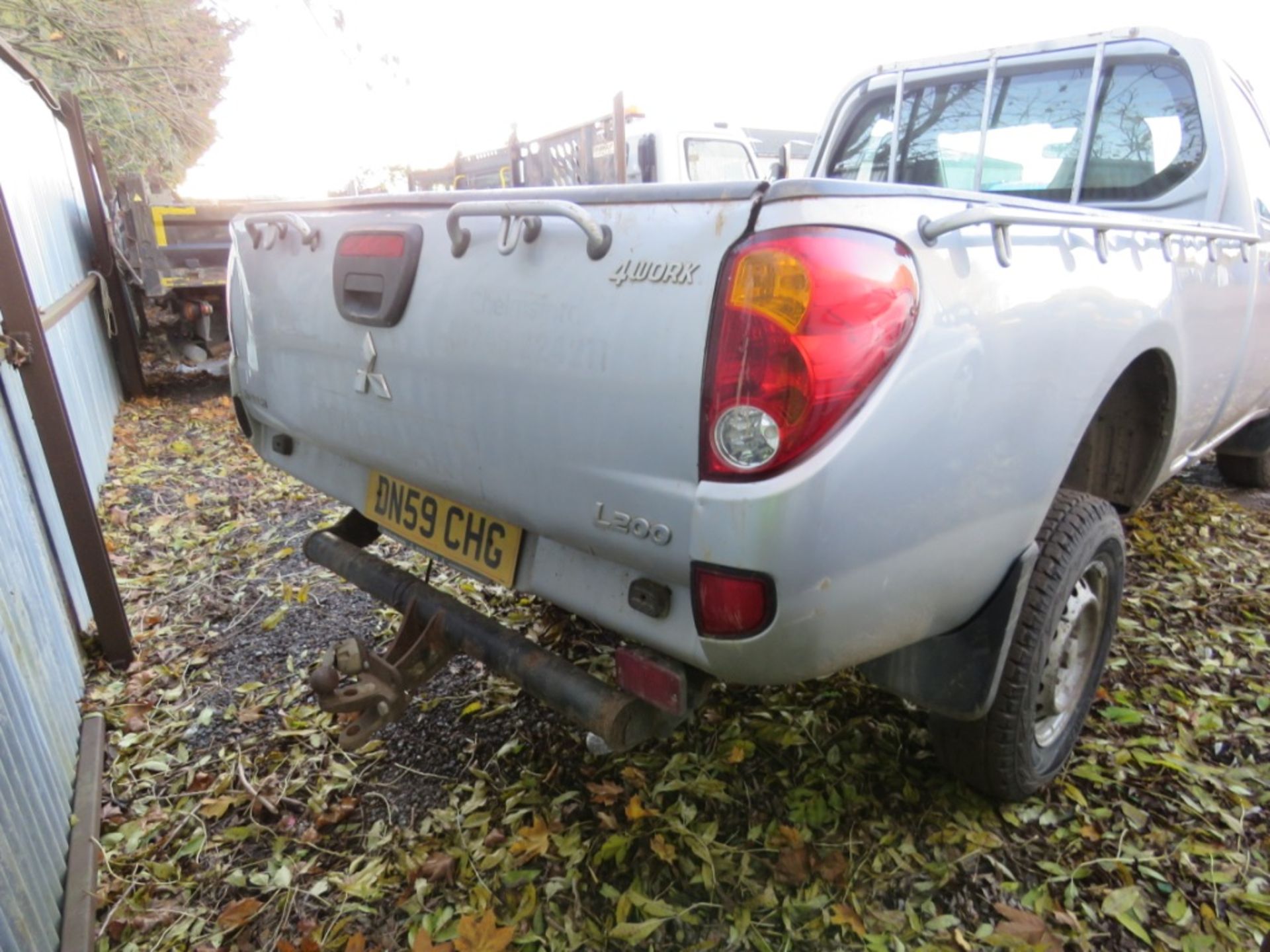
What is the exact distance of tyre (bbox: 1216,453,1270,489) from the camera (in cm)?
475

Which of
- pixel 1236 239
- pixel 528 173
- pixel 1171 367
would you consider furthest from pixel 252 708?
pixel 528 173

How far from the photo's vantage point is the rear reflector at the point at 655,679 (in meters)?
1.64

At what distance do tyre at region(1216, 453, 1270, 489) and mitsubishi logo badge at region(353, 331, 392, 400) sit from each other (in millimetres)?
5094

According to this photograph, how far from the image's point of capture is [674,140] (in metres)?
8.97

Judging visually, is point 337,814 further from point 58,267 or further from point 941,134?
point 58,267

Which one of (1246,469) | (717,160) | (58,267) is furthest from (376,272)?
(717,160)

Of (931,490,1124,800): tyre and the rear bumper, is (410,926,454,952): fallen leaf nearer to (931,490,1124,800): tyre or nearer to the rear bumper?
the rear bumper

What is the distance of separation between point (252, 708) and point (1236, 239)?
3861mm

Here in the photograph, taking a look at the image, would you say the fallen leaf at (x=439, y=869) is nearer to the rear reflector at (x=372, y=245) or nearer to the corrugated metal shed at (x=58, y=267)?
the rear reflector at (x=372, y=245)

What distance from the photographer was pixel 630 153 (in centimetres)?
905

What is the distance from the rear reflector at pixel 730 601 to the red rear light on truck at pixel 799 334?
180 mm

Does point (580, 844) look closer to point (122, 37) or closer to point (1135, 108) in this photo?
point (1135, 108)

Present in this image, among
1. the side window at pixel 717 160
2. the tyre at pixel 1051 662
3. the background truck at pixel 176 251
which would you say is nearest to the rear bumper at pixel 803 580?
the tyre at pixel 1051 662

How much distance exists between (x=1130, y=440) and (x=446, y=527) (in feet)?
7.44
